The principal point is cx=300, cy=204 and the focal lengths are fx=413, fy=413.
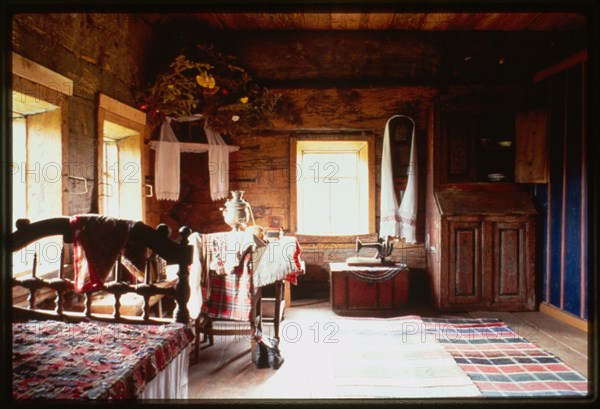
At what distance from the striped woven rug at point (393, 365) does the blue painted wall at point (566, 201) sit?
1749mm

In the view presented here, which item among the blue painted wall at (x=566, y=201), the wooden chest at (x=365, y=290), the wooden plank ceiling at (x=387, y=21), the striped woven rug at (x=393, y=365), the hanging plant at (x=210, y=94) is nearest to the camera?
the striped woven rug at (x=393, y=365)

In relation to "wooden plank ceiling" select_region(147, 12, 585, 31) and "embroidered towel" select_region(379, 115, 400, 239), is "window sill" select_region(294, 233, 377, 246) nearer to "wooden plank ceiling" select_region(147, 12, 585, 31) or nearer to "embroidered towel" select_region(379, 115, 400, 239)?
"embroidered towel" select_region(379, 115, 400, 239)

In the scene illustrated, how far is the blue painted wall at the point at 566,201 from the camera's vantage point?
440 cm

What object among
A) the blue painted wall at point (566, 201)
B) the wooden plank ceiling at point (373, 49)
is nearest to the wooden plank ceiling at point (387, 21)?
the wooden plank ceiling at point (373, 49)

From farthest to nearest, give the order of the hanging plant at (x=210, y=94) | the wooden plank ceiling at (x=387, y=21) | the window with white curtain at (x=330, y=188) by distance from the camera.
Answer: the window with white curtain at (x=330, y=188) < the wooden plank ceiling at (x=387, y=21) < the hanging plant at (x=210, y=94)

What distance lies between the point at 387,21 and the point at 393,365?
13.8 feet

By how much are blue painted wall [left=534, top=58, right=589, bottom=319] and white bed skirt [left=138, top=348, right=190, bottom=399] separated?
4.12 m

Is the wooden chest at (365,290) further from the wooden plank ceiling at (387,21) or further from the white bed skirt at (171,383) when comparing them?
the wooden plank ceiling at (387,21)

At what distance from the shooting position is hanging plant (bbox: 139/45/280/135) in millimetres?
4828

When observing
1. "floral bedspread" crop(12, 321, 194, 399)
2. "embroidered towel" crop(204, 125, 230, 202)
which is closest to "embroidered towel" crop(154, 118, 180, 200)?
"embroidered towel" crop(204, 125, 230, 202)

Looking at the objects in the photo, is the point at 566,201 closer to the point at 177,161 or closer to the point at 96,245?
the point at 177,161

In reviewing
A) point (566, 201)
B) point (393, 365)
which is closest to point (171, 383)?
point (393, 365)

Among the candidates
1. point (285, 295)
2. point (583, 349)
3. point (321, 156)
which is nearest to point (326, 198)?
point (321, 156)

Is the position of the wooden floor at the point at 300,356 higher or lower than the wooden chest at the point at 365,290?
lower
